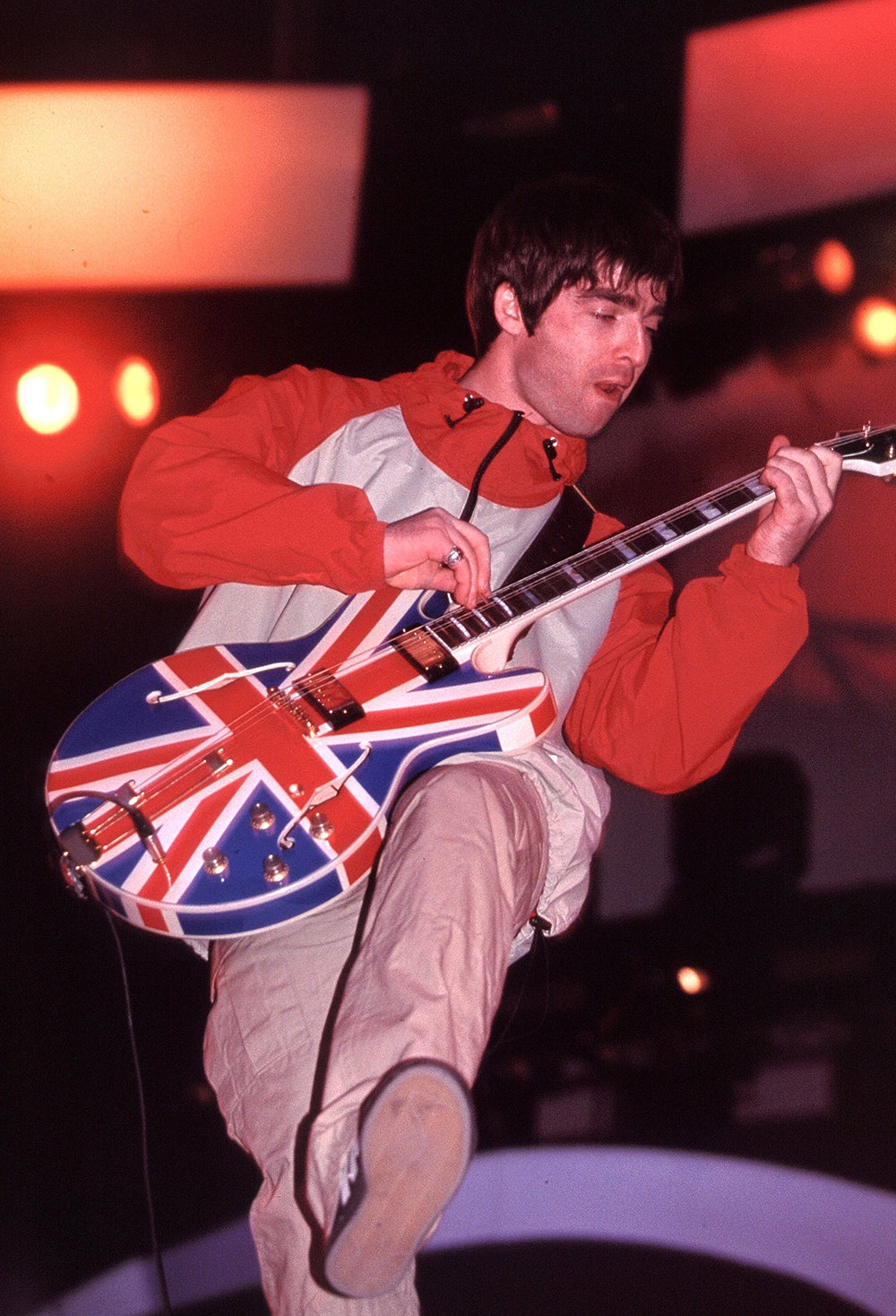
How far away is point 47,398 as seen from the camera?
2344 mm

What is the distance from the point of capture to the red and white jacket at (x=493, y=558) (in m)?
1.54

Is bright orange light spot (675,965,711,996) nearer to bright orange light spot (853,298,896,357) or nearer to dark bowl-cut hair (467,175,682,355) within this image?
dark bowl-cut hair (467,175,682,355)

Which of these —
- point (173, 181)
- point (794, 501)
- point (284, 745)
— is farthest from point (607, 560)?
point (173, 181)

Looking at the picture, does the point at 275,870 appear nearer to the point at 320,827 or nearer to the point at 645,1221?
the point at 320,827

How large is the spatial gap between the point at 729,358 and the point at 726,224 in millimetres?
324

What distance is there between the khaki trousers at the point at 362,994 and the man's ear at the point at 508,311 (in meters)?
0.88

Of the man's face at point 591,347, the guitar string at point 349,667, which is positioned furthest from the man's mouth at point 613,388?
the guitar string at point 349,667

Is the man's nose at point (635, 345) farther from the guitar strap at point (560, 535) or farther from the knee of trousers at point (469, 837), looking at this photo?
the knee of trousers at point (469, 837)

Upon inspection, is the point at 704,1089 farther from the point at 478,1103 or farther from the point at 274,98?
the point at 274,98

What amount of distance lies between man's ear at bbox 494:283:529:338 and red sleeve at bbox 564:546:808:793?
57 cm

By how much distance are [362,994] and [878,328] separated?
2.20m

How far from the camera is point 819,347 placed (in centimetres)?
256

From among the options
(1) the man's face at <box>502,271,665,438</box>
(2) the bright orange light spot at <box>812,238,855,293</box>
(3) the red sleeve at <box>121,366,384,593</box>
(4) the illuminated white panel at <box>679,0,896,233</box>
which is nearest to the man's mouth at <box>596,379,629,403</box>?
(1) the man's face at <box>502,271,665,438</box>

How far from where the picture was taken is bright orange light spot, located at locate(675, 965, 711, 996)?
217 cm
